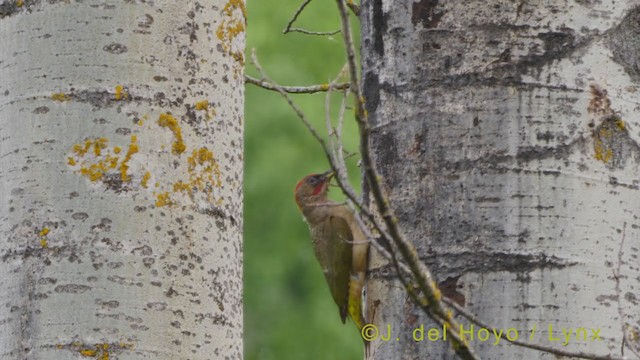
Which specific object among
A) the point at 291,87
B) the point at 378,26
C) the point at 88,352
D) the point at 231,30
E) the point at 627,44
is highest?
the point at 291,87

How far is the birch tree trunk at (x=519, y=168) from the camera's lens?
9.00 feet

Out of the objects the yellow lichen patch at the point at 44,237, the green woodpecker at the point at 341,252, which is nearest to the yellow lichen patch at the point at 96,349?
the yellow lichen patch at the point at 44,237

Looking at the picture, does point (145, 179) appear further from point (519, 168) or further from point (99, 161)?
point (519, 168)

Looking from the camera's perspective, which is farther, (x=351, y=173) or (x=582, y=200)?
(x=351, y=173)

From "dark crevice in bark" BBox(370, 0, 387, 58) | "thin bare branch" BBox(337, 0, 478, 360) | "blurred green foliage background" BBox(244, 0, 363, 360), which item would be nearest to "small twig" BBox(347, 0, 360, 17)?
"dark crevice in bark" BBox(370, 0, 387, 58)

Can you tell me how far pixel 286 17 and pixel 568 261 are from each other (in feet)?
34.2

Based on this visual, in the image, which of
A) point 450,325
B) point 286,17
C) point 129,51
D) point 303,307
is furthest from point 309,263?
point 450,325

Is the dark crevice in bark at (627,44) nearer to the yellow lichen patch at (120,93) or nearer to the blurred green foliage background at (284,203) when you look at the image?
the yellow lichen patch at (120,93)

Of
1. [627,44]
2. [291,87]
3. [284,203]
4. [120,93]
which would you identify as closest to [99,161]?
[120,93]

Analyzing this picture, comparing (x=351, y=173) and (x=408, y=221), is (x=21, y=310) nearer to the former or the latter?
(x=408, y=221)

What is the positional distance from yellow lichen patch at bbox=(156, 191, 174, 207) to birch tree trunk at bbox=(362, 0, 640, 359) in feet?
1.80

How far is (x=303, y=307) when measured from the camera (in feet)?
41.6

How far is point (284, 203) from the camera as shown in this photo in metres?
12.4

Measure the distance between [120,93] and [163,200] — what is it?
0.28m
